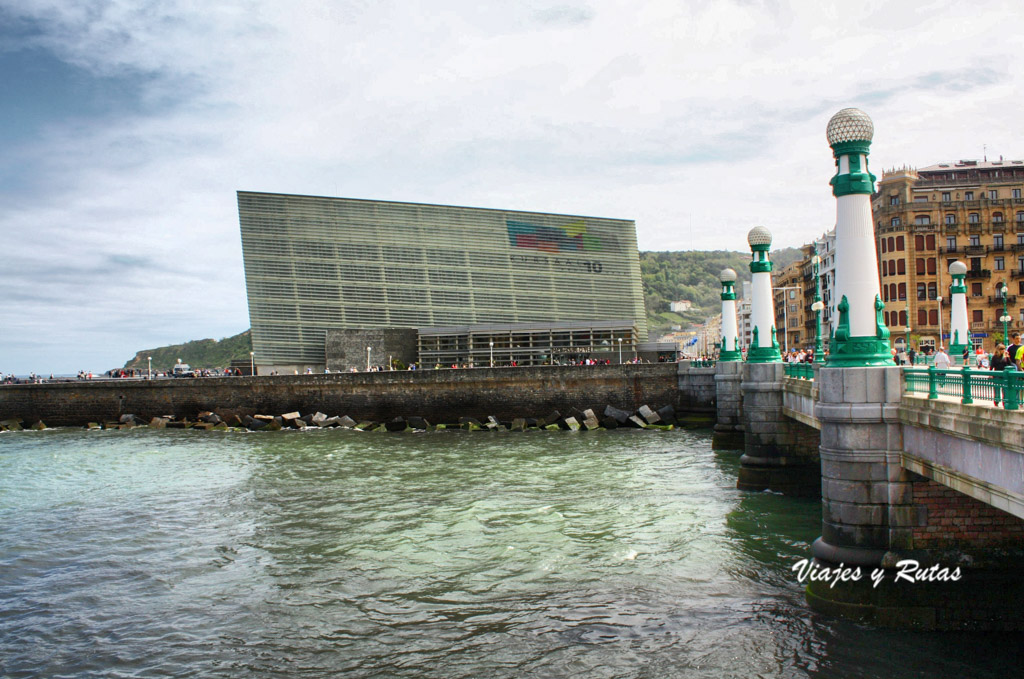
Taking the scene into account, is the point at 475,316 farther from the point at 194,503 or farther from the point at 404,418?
the point at 194,503

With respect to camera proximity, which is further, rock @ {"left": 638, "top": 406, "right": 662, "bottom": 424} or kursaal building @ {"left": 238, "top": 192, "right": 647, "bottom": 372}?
kursaal building @ {"left": 238, "top": 192, "right": 647, "bottom": 372}

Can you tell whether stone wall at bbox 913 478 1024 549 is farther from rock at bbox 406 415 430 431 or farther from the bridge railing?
rock at bbox 406 415 430 431

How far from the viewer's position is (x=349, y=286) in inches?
2805

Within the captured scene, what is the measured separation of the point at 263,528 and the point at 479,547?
5.64 metres

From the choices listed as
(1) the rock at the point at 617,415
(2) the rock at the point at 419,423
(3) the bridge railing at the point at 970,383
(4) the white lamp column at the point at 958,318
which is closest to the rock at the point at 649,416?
(1) the rock at the point at 617,415

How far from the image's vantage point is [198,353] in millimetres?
162125

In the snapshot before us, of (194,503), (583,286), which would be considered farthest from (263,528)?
(583,286)

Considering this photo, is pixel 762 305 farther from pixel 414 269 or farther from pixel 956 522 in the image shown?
pixel 414 269

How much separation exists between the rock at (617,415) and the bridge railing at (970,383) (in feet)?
94.0

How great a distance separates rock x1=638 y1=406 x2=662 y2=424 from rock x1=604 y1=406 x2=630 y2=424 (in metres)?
0.77

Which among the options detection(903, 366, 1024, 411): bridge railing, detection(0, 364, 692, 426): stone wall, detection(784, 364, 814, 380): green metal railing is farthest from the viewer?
detection(0, 364, 692, 426): stone wall

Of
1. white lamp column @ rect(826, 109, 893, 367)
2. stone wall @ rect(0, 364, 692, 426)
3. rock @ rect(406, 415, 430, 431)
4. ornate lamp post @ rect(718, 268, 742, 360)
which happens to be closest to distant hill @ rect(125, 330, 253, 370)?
stone wall @ rect(0, 364, 692, 426)

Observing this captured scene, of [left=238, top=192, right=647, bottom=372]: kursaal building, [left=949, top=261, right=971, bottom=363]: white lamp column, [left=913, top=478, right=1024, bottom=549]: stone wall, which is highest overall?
[left=238, top=192, right=647, bottom=372]: kursaal building

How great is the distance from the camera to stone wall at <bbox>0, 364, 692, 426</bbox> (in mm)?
41750
